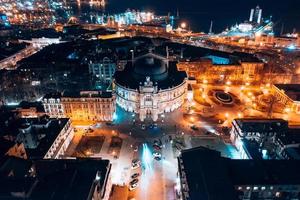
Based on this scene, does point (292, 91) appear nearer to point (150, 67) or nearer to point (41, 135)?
point (150, 67)

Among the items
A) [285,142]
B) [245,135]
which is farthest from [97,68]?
[285,142]

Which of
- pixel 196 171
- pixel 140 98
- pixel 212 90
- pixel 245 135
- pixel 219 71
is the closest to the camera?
pixel 196 171

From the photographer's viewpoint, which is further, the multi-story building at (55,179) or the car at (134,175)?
the car at (134,175)

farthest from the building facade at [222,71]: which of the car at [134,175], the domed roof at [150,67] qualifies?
the car at [134,175]

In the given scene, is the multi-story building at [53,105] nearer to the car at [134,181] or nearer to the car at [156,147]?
the car at [156,147]

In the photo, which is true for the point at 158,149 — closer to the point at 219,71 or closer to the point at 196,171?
the point at 196,171

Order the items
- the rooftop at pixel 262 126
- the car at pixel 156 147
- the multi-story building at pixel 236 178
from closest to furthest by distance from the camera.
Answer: the multi-story building at pixel 236 178
the rooftop at pixel 262 126
the car at pixel 156 147
